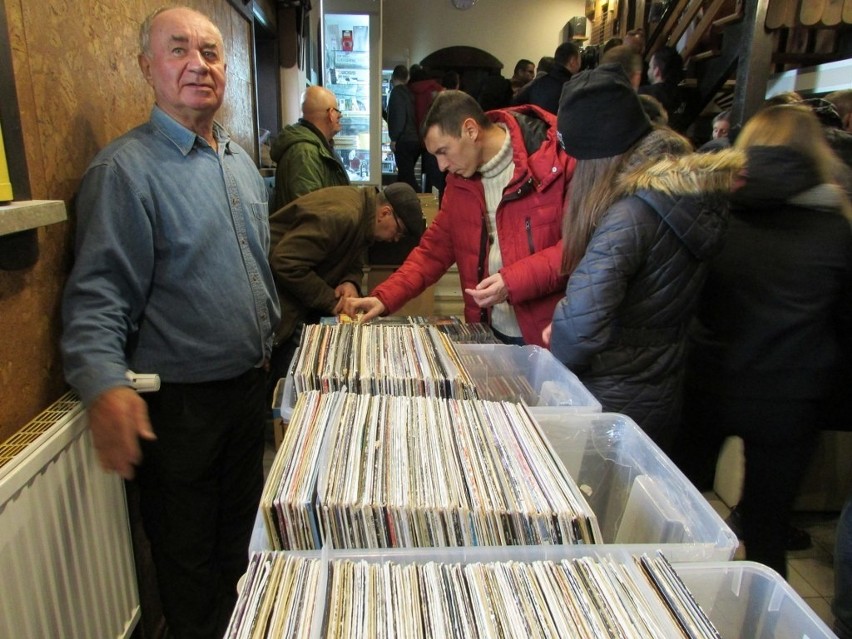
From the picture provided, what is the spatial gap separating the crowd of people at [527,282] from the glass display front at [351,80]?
398cm

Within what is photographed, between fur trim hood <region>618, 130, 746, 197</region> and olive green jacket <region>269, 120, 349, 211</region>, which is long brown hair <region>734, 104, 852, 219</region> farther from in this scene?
olive green jacket <region>269, 120, 349, 211</region>

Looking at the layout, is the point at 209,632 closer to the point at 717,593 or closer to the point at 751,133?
the point at 717,593

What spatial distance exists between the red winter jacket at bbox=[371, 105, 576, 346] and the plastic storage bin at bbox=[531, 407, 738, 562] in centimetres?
59

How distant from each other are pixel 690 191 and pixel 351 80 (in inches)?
197

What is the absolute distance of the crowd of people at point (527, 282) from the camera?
1.18 metres

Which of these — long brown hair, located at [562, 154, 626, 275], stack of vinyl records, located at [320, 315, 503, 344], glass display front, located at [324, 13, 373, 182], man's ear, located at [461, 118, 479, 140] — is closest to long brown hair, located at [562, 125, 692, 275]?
long brown hair, located at [562, 154, 626, 275]

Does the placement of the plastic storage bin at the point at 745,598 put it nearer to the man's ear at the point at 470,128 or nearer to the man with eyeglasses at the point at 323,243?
the man's ear at the point at 470,128

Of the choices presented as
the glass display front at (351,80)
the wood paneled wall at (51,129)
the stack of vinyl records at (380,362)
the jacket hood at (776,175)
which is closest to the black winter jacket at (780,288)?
the jacket hood at (776,175)

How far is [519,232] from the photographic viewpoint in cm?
165

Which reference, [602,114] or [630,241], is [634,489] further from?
[602,114]

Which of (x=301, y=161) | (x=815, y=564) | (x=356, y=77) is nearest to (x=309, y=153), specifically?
(x=301, y=161)

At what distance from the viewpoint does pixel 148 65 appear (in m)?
1.34

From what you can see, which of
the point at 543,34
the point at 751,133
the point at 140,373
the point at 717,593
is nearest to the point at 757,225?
the point at 751,133

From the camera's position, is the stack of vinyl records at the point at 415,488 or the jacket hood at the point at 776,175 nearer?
the stack of vinyl records at the point at 415,488
